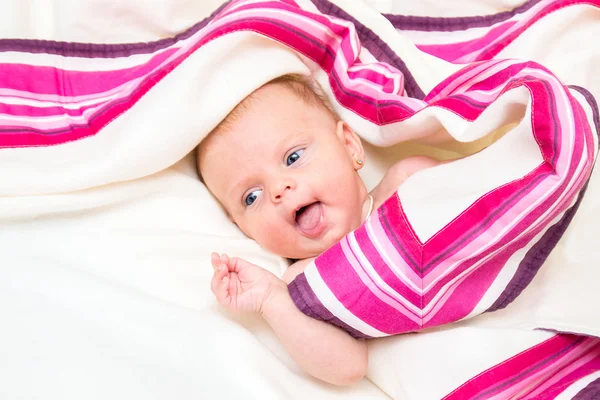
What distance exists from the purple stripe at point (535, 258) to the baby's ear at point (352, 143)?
14.5 inches

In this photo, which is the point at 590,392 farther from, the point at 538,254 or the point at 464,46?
the point at 464,46

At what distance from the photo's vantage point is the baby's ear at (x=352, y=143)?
1.23m

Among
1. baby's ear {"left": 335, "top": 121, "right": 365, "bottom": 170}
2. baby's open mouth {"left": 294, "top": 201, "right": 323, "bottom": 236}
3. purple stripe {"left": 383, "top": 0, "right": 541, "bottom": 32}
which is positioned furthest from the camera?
purple stripe {"left": 383, "top": 0, "right": 541, "bottom": 32}

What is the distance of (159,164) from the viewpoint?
120 cm

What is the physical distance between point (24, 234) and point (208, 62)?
45 cm

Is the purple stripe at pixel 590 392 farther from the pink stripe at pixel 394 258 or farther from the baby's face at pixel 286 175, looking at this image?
the baby's face at pixel 286 175

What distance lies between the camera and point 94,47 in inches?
51.1

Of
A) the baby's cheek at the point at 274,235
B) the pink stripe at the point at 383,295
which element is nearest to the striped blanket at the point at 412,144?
the pink stripe at the point at 383,295

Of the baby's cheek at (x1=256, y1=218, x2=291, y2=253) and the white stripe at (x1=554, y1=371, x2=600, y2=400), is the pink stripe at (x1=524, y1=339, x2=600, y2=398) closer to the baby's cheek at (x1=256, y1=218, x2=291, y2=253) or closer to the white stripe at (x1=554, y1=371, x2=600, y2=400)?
the white stripe at (x1=554, y1=371, x2=600, y2=400)

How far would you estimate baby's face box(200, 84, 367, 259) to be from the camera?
112cm

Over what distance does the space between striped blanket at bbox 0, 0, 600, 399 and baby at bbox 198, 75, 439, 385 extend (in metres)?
0.04

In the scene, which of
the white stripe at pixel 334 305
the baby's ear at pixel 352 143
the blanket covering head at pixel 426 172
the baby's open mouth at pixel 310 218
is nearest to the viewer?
the blanket covering head at pixel 426 172

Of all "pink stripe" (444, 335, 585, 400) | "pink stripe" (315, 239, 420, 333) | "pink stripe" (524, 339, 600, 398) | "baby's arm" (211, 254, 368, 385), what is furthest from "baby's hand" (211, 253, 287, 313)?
"pink stripe" (524, 339, 600, 398)

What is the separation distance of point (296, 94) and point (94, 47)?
430mm
